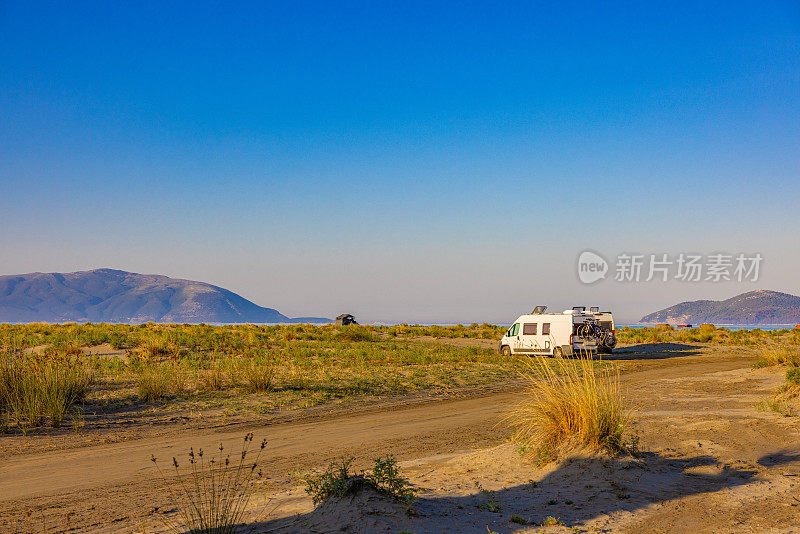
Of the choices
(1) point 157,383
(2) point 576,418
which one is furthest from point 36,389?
(2) point 576,418

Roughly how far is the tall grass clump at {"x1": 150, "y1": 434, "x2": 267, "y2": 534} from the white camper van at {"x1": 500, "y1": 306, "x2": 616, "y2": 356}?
19.8 m

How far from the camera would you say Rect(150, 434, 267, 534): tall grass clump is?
4.66 metres

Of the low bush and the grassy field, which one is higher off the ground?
the low bush

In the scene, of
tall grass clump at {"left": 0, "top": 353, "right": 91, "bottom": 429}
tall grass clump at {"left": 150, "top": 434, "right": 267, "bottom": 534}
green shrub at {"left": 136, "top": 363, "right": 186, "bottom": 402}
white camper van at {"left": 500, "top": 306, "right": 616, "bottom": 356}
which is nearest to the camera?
tall grass clump at {"left": 150, "top": 434, "right": 267, "bottom": 534}

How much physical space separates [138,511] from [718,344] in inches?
1827

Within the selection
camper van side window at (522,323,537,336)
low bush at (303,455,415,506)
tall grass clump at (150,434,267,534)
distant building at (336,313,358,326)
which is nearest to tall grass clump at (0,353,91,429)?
tall grass clump at (150,434,267,534)

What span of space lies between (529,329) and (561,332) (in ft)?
7.05

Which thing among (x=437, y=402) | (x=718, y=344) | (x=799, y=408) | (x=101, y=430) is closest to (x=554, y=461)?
(x=799, y=408)

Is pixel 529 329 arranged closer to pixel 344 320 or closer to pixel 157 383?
pixel 157 383

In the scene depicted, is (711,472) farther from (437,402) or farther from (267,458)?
(437,402)

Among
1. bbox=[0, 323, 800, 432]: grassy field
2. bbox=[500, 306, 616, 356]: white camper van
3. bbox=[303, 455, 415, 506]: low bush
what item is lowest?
bbox=[0, 323, 800, 432]: grassy field

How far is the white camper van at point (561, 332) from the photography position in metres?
26.8

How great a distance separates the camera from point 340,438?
10.6 metres

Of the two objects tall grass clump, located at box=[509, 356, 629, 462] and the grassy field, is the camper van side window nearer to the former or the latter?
the grassy field
